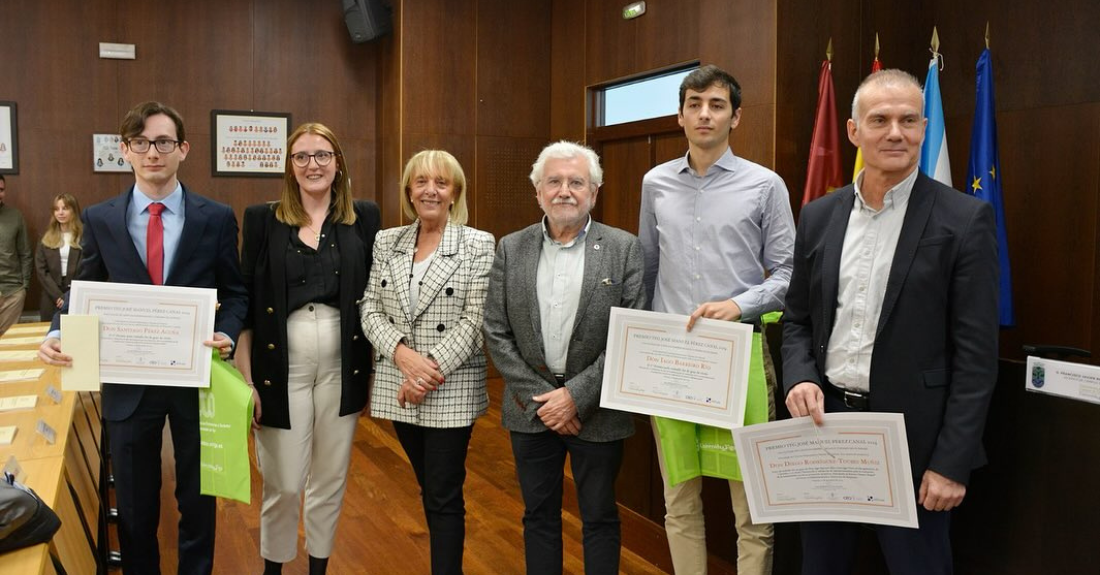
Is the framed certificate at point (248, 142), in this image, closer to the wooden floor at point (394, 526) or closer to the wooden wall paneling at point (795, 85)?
the wooden floor at point (394, 526)

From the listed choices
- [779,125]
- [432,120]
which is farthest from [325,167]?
[432,120]

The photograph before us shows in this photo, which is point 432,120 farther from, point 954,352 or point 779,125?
point 954,352

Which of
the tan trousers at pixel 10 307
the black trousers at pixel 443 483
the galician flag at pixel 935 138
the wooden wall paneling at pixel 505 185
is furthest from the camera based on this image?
the wooden wall paneling at pixel 505 185

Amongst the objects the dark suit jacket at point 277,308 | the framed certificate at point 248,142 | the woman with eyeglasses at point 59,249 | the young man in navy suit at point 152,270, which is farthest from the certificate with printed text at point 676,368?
the woman with eyeglasses at point 59,249

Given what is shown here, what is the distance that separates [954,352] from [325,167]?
1.86 m

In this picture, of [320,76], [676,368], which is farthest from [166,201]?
[320,76]

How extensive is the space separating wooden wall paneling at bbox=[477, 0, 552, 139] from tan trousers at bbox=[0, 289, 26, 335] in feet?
13.6

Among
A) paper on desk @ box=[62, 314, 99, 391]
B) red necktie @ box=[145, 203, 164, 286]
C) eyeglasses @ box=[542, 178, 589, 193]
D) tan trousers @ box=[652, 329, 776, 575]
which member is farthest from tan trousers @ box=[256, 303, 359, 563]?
tan trousers @ box=[652, 329, 776, 575]

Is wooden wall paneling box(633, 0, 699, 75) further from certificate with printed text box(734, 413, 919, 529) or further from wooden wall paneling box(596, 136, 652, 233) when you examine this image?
certificate with printed text box(734, 413, 919, 529)

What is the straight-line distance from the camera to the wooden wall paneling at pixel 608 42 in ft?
20.2

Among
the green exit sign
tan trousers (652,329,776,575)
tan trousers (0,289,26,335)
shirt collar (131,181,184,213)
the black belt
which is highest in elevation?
the green exit sign

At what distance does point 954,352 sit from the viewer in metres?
1.78

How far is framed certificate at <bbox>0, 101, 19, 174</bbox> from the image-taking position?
259 inches

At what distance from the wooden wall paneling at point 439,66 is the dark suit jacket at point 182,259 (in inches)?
182
